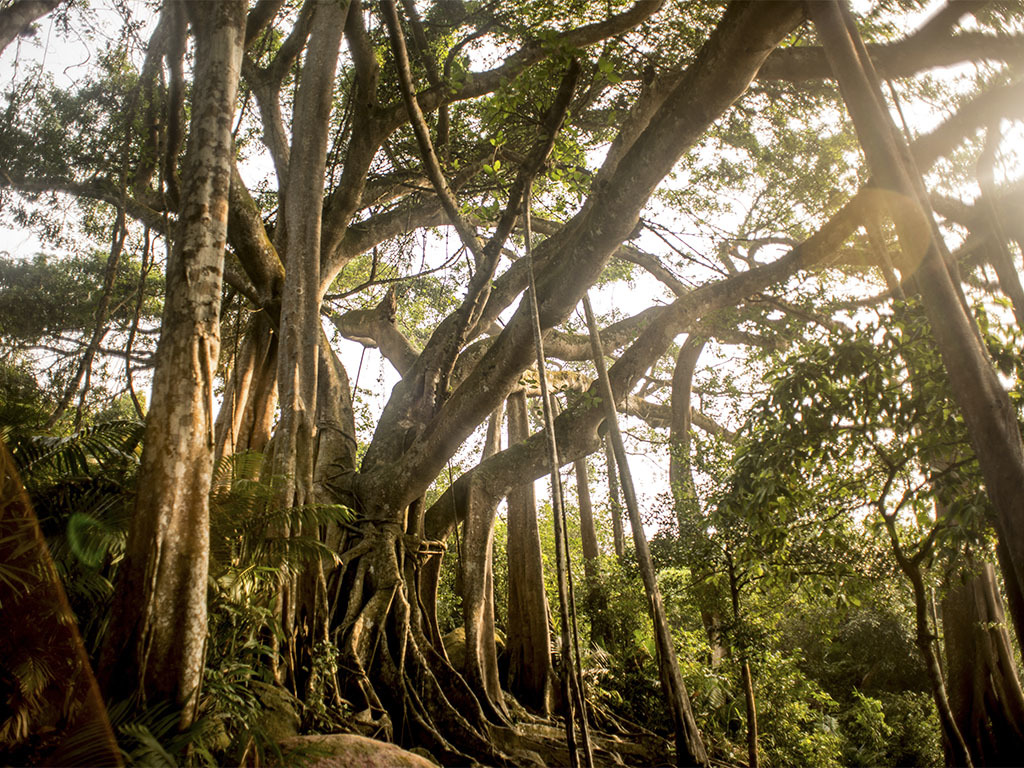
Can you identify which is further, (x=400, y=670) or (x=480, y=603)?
(x=480, y=603)

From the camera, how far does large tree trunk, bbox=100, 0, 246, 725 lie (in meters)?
2.17

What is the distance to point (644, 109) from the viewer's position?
486cm

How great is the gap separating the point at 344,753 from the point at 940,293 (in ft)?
10.6

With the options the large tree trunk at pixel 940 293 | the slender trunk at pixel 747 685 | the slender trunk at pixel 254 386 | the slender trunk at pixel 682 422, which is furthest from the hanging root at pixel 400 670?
the large tree trunk at pixel 940 293

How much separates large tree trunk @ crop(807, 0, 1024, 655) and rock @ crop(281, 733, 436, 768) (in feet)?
8.64

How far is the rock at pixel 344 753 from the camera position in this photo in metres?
2.55

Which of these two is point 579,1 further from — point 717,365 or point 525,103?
point 717,365

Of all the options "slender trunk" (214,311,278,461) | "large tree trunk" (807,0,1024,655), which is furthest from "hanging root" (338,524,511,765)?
"large tree trunk" (807,0,1024,655)

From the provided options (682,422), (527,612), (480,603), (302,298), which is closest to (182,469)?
(302,298)

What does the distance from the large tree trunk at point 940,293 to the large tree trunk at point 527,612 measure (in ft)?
13.6

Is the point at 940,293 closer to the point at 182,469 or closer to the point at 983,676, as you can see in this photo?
the point at 182,469

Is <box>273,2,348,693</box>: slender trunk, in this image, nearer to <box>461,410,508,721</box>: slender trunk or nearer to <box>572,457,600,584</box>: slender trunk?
<box>461,410,508,721</box>: slender trunk

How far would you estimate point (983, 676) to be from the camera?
4406 millimetres

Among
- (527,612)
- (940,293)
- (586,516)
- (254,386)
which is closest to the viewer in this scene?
(940,293)
